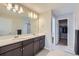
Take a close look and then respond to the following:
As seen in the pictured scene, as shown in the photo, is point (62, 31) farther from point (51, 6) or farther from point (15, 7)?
point (15, 7)

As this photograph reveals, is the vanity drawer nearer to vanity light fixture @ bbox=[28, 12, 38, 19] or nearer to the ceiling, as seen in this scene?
the ceiling

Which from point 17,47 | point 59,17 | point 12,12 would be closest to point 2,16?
point 12,12

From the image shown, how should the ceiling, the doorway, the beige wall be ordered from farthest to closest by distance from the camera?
the doorway
the beige wall
the ceiling

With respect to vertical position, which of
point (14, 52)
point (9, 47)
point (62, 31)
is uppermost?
point (62, 31)

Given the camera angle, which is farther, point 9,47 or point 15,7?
point 15,7

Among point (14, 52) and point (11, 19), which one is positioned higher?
point (11, 19)

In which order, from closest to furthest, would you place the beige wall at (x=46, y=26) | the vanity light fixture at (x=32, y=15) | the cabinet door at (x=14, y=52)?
the cabinet door at (x=14, y=52)
the vanity light fixture at (x=32, y=15)
the beige wall at (x=46, y=26)

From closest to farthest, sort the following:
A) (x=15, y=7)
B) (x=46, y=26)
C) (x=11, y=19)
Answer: (x=11, y=19)
(x=15, y=7)
(x=46, y=26)

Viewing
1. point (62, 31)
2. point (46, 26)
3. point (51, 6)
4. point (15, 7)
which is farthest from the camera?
point (62, 31)

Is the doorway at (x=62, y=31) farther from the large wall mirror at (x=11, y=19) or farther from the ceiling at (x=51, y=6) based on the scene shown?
the large wall mirror at (x=11, y=19)

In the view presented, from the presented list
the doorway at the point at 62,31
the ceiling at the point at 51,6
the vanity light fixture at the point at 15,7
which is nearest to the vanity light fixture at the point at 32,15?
the ceiling at the point at 51,6

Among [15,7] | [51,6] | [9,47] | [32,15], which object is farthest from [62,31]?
[9,47]

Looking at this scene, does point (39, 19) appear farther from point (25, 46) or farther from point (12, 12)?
point (25, 46)

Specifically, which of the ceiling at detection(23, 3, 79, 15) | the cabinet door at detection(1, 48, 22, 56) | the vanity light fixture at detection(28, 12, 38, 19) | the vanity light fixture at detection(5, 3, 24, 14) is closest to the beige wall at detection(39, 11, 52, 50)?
the vanity light fixture at detection(28, 12, 38, 19)
